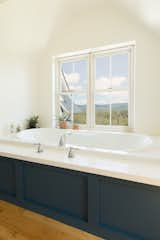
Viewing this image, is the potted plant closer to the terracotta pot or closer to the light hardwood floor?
the terracotta pot

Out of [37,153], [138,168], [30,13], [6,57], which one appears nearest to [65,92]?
[6,57]

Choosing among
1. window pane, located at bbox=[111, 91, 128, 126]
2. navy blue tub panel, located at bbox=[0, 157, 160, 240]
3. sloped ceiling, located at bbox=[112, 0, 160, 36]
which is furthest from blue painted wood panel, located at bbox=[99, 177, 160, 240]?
sloped ceiling, located at bbox=[112, 0, 160, 36]

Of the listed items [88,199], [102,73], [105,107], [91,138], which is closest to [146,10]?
[102,73]

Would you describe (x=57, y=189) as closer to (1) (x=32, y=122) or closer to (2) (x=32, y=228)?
(2) (x=32, y=228)

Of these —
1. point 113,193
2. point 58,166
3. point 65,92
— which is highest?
point 65,92

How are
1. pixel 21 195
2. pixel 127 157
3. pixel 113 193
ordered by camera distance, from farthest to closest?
pixel 21 195 < pixel 127 157 < pixel 113 193

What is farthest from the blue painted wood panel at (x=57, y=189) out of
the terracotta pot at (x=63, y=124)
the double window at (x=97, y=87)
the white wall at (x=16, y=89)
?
the double window at (x=97, y=87)

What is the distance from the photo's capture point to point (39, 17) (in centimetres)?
300

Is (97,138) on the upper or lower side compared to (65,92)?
lower

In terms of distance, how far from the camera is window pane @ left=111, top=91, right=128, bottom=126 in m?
3.20

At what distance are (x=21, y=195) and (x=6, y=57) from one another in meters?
2.27

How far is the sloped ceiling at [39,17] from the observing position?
2443 mm

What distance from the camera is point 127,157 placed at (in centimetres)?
165

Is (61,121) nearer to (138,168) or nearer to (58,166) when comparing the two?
(58,166)
